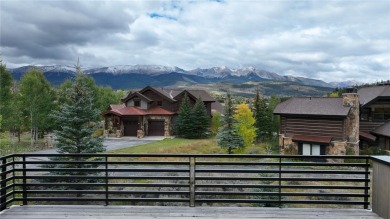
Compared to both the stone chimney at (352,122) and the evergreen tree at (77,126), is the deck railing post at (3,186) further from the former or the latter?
the stone chimney at (352,122)

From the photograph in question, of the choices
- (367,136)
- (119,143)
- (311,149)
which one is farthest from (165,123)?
(367,136)

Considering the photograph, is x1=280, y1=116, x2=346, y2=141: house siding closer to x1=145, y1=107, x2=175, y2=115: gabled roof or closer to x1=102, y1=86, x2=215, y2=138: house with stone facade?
x1=145, y1=107, x2=175, y2=115: gabled roof

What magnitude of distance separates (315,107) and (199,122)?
50.0 ft

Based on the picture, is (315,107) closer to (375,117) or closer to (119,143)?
(375,117)

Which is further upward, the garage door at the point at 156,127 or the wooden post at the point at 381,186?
the wooden post at the point at 381,186

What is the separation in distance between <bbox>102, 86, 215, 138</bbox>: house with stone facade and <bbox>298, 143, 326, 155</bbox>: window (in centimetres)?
1850

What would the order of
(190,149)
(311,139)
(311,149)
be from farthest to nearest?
(190,149), (311,149), (311,139)

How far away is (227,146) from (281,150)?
Answer: 653 centimetres

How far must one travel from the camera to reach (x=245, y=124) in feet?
102

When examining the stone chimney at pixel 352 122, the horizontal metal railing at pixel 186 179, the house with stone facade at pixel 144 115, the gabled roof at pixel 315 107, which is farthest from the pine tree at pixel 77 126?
the house with stone facade at pixel 144 115

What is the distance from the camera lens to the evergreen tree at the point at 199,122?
1563 inches

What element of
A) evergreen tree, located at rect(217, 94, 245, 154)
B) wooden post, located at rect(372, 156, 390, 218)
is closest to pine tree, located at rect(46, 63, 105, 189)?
wooden post, located at rect(372, 156, 390, 218)

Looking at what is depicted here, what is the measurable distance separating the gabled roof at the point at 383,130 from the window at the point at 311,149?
5.85 metres

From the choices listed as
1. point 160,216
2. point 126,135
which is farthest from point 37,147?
point 160,216
